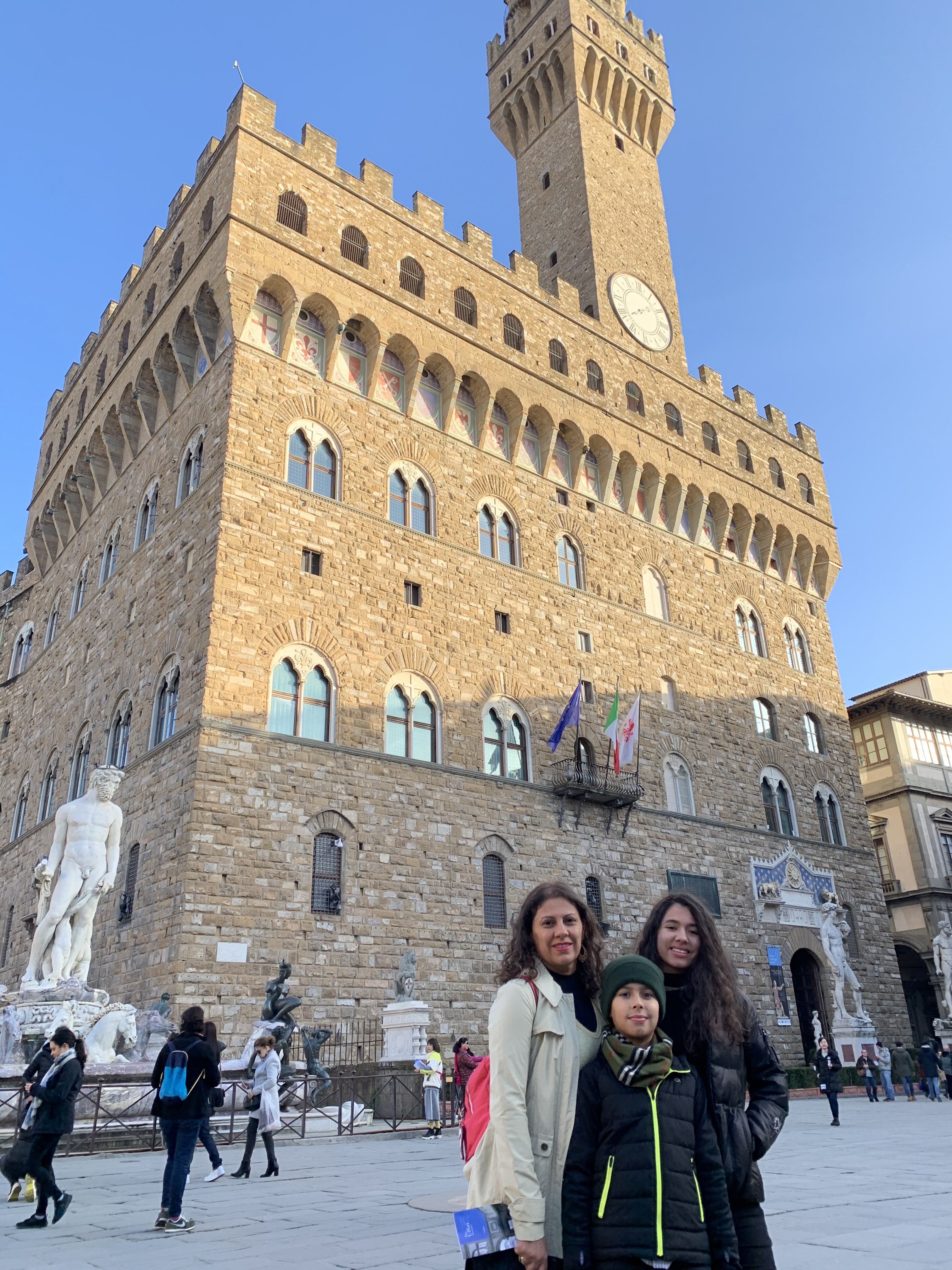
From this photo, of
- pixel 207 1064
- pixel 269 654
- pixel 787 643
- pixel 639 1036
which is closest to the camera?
pixel 639 1036

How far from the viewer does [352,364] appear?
66.4ft

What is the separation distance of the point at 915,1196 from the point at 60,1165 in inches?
285

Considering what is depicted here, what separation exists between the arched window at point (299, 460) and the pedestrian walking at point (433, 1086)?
33.8 feet

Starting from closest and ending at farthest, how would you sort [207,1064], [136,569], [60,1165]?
[207,1064]
[60,1165]
[136,569]

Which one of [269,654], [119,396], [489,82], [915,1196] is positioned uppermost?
[489,82]

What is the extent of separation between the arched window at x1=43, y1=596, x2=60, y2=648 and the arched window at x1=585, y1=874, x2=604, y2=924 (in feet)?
47.7

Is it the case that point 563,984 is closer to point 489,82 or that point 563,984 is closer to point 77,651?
point 77,651

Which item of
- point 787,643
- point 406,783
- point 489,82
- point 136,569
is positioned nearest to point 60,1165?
point 406,783

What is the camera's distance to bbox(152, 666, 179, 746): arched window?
16.9m

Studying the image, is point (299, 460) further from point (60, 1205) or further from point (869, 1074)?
point (869, 1074)

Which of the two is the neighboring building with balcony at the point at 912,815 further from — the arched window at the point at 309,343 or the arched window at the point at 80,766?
the arched window at the point at 80,766

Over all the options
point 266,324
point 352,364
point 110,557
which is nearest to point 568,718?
point 352,364

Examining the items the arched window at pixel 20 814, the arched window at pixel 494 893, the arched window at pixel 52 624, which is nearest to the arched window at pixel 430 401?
the arched window at pixel 494 893

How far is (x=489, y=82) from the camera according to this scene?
106 feet
